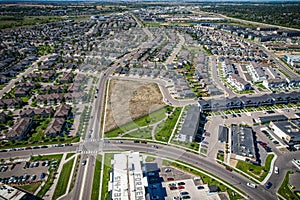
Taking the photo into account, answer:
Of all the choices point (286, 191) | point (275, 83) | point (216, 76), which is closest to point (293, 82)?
point (275, 83)

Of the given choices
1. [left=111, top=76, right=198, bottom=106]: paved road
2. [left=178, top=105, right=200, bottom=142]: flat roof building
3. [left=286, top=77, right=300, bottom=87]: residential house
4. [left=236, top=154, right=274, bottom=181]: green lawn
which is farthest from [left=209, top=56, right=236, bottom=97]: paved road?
[left=236, top=154, right=274, bottom=181]: green lawn

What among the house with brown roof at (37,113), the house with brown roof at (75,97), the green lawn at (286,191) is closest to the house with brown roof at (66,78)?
the house with brown roof at (75,97)

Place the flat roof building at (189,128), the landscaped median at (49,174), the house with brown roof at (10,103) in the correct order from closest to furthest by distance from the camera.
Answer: the landscaped median at (49,174)
the flat roof building at (189,128)
the house with brown roof at (10,103)

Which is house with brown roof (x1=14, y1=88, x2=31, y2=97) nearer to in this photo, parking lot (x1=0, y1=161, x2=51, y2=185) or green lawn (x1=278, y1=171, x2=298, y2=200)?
parking lot (x1=0, y1=161, x2=51, y2=185)

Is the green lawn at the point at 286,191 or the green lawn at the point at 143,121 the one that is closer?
the green lawn at the point at 286,191

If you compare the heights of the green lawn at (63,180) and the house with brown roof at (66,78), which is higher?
the house with brown roof at (66,78)

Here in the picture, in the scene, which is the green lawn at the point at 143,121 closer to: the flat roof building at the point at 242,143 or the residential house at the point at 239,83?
the flat roof building at the point at 242,143
